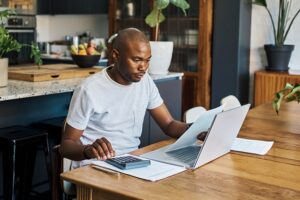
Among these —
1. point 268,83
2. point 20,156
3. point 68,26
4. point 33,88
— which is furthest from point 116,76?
point 68,26

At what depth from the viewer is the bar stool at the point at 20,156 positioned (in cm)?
253

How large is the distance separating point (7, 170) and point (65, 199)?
2.37ft

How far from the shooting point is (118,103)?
194 cm

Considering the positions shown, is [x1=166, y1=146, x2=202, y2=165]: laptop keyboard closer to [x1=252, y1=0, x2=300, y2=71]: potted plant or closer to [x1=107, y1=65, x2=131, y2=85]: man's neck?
[x1=107, y1=65, x2=131, y2=85]: man's neck

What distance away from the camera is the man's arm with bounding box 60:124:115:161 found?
1503 millimetres

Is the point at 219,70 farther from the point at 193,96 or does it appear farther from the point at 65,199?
the point at 65,199

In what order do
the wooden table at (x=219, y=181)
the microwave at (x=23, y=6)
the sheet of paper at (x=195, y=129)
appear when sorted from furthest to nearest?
the microwave at (x=23, y=6), the sheet of paper at (x=195, y=129), the wooden table at (x=219, y=181)

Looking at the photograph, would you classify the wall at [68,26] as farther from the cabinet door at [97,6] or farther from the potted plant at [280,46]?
the potted plant at [280,46]

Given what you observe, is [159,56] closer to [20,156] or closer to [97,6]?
[20,156]

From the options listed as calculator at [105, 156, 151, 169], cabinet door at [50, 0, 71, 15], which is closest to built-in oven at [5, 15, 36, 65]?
cabinet door at [50, 0, 71, 15]

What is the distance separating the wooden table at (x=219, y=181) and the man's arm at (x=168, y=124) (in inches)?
13.1

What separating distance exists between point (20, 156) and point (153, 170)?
65.4 inches

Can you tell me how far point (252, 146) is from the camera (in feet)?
5.97

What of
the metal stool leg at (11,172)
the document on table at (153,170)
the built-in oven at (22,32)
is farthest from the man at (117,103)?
the built-in oven at (22,32)
